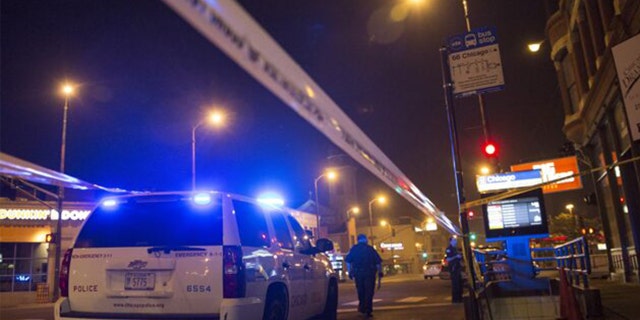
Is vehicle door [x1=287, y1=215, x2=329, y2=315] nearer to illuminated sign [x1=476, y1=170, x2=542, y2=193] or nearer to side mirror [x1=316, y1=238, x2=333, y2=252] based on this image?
side mirror [x1=316, y1=238, x2=333, y2=252]

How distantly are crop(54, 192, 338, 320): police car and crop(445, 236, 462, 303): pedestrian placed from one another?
719cm

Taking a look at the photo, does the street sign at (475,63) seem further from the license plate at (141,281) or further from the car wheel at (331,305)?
the license plate at (141,281)

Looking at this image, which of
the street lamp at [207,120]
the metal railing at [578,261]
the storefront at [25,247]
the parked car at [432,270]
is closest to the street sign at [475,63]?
the metal railing at [578,261]

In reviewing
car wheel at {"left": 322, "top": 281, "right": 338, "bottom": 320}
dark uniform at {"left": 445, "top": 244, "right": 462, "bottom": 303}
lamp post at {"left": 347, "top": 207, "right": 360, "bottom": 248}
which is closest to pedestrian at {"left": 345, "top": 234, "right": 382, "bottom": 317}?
car wheel at {"left": 322, "top": 281, "right": 338, "bottom": 320}

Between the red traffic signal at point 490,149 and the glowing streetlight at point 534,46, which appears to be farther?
the glowing streetlight at point 534,46

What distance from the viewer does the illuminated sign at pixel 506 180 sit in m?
15.6

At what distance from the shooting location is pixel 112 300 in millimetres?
5820

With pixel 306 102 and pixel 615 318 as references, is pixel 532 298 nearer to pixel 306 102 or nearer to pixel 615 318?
pixel 615 318

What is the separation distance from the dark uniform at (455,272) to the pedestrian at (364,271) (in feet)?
9.05

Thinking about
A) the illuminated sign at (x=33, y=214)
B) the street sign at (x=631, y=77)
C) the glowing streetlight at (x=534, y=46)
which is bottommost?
the street sign at (x=631, y=77)

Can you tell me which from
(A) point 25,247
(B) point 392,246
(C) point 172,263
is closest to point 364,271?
(C) point 172,263

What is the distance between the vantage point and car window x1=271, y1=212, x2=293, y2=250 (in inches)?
290

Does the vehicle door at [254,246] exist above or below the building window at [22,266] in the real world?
below

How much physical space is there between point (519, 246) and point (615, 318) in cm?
769
